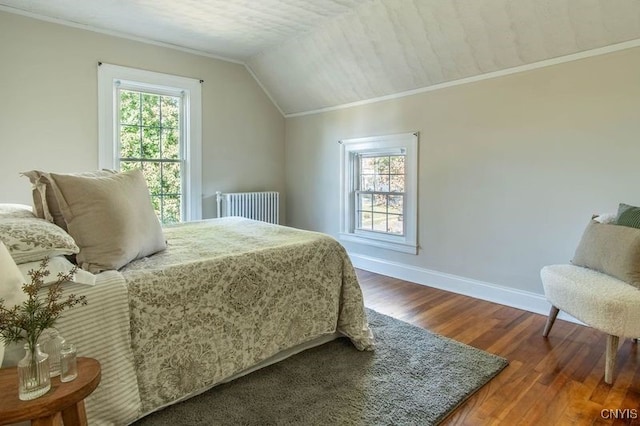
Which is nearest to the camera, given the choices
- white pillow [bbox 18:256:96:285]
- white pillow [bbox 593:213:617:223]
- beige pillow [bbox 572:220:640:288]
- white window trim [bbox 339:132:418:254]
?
white pillow [bbox 18:256:96:285]

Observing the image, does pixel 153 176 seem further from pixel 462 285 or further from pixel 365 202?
pixel 462 285

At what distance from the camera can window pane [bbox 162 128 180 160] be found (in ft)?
13.8

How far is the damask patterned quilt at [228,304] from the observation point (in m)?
1.60

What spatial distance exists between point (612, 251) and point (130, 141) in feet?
14.4

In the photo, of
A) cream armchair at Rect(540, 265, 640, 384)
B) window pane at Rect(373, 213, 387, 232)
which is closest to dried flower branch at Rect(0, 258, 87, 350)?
cream armchair at Rect(540, 265, 640, 384)

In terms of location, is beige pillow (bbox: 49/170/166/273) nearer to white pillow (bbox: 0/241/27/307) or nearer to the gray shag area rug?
white pillow (bbox: 0/241/27/307)

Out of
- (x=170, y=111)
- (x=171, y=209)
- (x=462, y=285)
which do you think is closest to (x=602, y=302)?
(x=462, y=285)

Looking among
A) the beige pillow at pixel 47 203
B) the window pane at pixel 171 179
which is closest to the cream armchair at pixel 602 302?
the beige pillow at pixel 47 203

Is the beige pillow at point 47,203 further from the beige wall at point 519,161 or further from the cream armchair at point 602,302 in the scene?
the beige wall at point 519,161

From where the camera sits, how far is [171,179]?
4301mm

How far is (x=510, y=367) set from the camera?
2.11m

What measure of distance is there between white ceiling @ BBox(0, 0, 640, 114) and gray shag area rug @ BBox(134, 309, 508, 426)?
239 cm

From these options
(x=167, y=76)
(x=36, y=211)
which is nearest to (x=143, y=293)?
(x=36, y=211)

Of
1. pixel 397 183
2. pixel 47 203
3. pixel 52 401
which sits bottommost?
pixel 52 401
